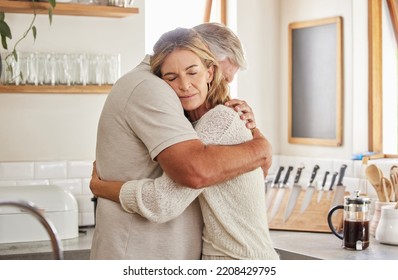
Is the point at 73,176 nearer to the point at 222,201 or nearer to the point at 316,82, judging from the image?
the point at 316,82

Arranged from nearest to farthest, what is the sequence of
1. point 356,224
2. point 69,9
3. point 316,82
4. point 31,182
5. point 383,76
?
1. point 356,224
2. point 69,9
3. point 31,182
4. point 383,76
5. point 316,82

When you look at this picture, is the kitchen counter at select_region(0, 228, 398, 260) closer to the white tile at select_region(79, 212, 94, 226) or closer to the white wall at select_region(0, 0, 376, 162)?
the white tile at select_region(79, 212, 94, 226)

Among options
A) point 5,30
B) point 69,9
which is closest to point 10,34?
point 5,30

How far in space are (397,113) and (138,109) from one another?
1606 millimetres

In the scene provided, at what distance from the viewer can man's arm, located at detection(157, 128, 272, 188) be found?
1.23 meters

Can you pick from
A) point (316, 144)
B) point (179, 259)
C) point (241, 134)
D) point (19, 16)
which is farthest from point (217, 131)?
point (316, 144)

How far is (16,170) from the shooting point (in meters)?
2.51

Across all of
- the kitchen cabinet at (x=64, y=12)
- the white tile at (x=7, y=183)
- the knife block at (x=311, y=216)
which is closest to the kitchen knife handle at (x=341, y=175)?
the knife block at (x=311, y=216)

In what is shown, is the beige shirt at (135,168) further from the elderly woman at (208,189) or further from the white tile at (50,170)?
the white tile at (50,170)

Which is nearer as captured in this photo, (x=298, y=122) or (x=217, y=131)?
(x=217, y=131)

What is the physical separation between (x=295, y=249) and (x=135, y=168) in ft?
3.05

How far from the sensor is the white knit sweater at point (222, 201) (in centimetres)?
127
